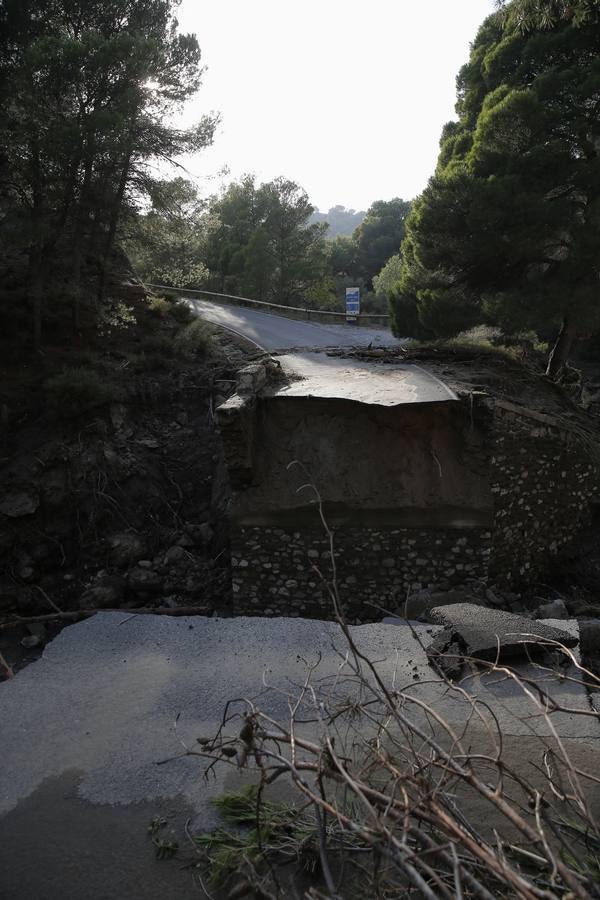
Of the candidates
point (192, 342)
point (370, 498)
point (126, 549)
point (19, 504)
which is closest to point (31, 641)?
point (126, 549)

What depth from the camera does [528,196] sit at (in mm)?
11477

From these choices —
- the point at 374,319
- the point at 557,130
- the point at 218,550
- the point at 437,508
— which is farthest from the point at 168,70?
the point at 374,319

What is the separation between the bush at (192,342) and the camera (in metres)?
15.8

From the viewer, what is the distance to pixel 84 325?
15.4 m

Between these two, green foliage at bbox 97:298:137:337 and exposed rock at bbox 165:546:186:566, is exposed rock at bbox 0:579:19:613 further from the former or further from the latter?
green foliage at bbox 97:298:137:337

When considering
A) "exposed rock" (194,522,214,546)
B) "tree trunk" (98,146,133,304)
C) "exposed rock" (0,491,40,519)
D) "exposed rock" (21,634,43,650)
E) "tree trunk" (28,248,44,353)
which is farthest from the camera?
"tree trunk" (98,146,133,304)

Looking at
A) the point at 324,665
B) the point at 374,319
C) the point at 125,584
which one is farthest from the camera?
the point at 374,319

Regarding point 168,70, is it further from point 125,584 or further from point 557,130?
point 125,584

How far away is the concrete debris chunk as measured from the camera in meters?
6.00

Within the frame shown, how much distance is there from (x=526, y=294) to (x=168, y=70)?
32.7 ft

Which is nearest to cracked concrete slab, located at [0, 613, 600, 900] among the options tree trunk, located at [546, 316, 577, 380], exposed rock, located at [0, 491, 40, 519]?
exposed rock, located at [0, 491, 40, 519]

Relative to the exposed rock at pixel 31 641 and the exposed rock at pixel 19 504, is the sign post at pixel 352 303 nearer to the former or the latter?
the exposed rock at pixel 19 504

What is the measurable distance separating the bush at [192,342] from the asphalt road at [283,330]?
5.87 ft

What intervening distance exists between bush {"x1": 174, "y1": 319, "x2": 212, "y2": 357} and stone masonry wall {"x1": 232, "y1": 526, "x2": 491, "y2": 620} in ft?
26.0
